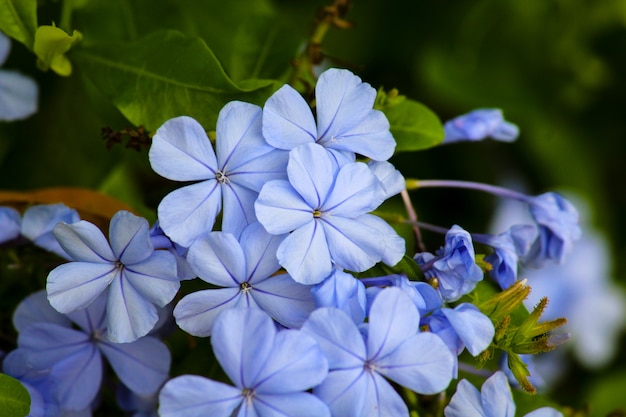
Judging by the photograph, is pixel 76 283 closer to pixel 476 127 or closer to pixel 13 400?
pixel 13 400

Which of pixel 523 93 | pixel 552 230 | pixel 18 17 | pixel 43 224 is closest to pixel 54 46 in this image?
pixel 18 17

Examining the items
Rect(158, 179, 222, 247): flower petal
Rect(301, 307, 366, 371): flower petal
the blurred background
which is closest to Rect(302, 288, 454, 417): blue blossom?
Rect(301, 307, 366, 371): flower petal

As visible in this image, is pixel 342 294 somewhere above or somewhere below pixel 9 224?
above

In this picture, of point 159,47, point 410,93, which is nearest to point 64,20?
point 159,47

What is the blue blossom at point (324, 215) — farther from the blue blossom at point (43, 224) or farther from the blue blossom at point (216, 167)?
the blue blossom at point (43, 224)

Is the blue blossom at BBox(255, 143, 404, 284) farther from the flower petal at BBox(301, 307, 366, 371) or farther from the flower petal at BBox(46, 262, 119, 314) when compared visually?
the flower petal at BBox(46, 262, 119, 314)

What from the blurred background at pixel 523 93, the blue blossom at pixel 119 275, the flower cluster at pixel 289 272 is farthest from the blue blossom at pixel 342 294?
the blurred background at pixel 523 93

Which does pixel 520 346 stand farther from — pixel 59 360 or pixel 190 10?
pixel 190 10

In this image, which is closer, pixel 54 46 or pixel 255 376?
pixel 255 376
